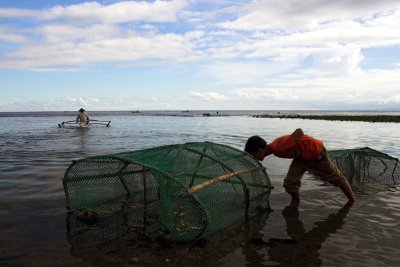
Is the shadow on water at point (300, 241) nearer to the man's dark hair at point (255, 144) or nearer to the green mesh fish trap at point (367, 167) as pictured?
the man's dark hair at point (255, 144)

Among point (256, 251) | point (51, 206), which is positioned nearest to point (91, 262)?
point (256, 251)

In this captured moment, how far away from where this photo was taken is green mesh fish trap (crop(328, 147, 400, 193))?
9.74m

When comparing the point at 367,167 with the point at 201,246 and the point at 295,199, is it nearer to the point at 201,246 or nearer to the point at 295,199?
the point at 295,199

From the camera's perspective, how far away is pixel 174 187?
536 cm

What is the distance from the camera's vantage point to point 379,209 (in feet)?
25.1

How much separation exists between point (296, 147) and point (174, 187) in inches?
120

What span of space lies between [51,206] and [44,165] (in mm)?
5495

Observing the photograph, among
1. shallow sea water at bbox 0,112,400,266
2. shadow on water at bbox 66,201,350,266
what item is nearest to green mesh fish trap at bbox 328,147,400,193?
shallow sea water at bbox 0,112,400,266

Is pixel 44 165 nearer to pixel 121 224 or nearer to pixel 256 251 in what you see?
pixel 121 224

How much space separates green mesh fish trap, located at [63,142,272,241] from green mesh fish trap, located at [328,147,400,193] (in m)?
3.66

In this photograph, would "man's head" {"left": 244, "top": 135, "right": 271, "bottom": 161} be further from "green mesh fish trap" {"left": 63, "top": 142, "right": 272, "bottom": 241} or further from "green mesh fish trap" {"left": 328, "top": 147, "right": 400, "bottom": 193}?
"green mesh fish trap" {"left": 328, "top": 147, "right": 400, "bottom": 193}

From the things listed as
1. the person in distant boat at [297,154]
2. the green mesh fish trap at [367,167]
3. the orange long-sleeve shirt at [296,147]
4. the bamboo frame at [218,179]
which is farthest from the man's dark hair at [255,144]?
the green mesh fish trap at [367,167]

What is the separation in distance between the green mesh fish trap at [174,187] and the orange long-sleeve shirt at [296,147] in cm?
54

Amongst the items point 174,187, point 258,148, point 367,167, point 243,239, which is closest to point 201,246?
point 243,239
